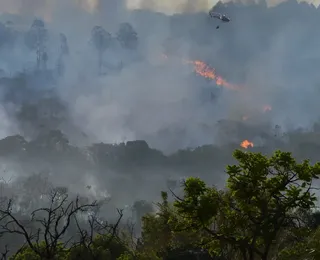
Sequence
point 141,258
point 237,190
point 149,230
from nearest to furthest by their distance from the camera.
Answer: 1. point 237,190
2. point 141,258
3. point 149,230

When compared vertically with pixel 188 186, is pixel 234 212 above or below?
below

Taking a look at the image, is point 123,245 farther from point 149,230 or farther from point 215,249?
point 215,249

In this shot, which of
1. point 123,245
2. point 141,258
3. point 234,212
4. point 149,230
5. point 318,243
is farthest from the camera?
point 123,245

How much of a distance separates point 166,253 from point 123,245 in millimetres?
5692

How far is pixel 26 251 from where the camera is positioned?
4644 centimetres

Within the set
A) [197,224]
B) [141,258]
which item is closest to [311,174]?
[197,224]

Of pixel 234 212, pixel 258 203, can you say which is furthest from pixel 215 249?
pixel 258 203

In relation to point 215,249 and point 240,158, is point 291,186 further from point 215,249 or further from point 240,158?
point 215,249

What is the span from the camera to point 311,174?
62.2 feet

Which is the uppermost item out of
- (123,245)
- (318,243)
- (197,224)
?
(123,245)

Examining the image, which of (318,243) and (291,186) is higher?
(291,186)

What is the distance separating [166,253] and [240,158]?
3319 centimetres

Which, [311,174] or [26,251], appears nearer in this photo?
[311,174]

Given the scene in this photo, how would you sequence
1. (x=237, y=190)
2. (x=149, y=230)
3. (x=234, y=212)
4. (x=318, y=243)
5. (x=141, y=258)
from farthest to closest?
(x=149, y=230) < (x=141, y=258) < (x=234, y=212) < (x=237, y=190) < (x=318, y=243)
